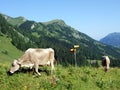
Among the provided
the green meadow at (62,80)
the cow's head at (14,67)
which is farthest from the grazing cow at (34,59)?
Result: the green meadow at (62,80)

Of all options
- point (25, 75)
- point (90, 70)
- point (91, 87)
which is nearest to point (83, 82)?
point (91, 87)

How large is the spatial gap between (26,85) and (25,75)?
148 centimetres

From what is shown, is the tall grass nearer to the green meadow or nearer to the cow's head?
the green meadow

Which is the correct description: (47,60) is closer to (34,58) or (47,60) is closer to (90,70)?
(34,58)

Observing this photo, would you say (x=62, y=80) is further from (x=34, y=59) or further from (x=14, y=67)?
(x=14, y=67)

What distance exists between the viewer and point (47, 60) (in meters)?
18.8

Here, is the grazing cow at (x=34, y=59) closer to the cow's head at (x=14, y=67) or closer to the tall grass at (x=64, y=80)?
the cow's head at (x=14, y=67)

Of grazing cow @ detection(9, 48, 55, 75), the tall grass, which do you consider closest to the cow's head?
grazing cow @ detection(9, 48, 55, 75)

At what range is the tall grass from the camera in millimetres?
16062

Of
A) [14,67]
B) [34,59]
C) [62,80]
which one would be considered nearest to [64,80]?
[62,80]

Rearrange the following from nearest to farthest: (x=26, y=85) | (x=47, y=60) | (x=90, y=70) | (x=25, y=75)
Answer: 1. (x=26, y=85)
2. (x=25, y=75)
3. (x=47, y=60)
4. (x=90, y=70)

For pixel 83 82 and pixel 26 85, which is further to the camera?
pixel 83 82

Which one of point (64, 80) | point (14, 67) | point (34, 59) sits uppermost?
point (34, 59)

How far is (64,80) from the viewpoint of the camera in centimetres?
1762
